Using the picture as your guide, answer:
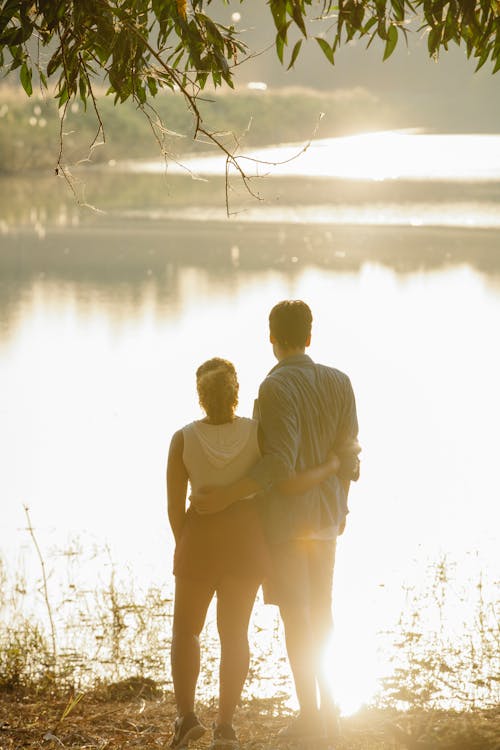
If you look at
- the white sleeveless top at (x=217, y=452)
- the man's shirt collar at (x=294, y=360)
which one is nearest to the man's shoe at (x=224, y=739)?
the white sleeveless top at (x=217, y=452)

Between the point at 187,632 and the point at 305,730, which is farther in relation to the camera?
the point at 305,730

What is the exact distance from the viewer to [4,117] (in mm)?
44125

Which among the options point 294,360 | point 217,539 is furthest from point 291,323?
point 217,539

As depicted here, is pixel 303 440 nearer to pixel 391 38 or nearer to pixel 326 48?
pixel 326 48

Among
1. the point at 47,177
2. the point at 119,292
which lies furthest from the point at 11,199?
the point at 119,292

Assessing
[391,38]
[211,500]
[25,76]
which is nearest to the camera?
[211,500]

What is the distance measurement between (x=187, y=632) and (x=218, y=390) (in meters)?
0.78

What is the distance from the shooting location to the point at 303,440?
4055 mm

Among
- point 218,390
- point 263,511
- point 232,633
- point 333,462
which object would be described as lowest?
point 232,633

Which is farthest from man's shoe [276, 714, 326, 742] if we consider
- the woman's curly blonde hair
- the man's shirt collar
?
the man's shirt collar

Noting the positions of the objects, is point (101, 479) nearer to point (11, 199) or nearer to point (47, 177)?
point (11, 199)

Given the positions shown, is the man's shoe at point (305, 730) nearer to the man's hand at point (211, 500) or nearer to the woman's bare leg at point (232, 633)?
the woman's bare leg at point (232, 633)

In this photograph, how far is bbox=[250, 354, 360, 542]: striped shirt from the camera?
3.93 metres

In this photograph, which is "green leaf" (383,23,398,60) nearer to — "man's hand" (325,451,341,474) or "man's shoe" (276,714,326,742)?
"man's hand" (325,451,341,474)
